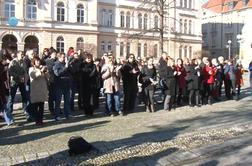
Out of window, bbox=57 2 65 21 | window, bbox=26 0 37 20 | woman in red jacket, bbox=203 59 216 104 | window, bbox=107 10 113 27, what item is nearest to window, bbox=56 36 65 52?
window, bbox=57 2 65 21

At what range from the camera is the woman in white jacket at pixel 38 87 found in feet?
39.1

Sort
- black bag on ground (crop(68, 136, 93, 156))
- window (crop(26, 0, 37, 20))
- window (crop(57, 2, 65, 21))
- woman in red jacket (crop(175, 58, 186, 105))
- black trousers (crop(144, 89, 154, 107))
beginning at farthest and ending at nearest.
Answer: window (crop(57, 2, 65, 21)) < window (crop(26, 0, 37, 20)) < woman in red jacket (crop(175, 58, 186, 105)) < black trousers (crop(144, 89, 154, 107)) < black bag on ground (crop(68, 136, 93, 156))

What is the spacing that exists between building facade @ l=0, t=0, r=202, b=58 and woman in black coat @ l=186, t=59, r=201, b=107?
3127cm

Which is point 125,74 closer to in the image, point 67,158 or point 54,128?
point 54,128

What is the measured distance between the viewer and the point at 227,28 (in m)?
89.2

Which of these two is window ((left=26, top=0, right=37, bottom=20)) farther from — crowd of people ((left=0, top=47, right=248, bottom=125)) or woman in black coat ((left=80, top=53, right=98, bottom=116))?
woman in black coat ((left=80, top=53, right=98, bottom=116))

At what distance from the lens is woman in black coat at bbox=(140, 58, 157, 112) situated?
49.0ft

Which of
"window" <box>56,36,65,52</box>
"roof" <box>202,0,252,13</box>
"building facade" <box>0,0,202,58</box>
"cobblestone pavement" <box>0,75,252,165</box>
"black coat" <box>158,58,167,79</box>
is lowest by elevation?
"cobblestone pavement" <box>0,75,252,165</box>

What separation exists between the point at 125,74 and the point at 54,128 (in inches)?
160

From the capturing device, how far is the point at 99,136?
33.9 ft

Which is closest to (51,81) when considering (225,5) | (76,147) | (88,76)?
(88,76)

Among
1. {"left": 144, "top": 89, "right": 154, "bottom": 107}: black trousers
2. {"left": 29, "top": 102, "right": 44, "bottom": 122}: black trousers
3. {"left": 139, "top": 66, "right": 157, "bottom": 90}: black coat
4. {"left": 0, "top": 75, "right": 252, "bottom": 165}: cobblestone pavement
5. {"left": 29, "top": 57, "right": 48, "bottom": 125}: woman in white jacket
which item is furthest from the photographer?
{"left": 139, "top": 66, "right": 157, "bottom": 90}: black coat

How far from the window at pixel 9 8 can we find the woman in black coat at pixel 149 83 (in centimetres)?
4260

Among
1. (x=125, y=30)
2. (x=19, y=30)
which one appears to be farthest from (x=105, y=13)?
(x=19, y=30)
